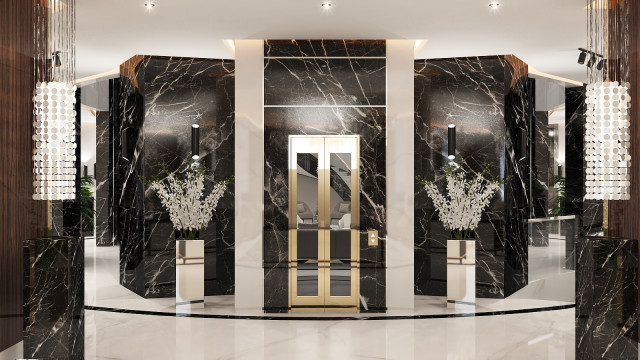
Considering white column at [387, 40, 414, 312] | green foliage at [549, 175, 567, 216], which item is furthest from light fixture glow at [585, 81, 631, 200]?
green foliage at [549, 175, 567, 216]

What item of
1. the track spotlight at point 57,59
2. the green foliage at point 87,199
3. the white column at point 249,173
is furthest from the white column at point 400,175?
the green foliage at point 87,199

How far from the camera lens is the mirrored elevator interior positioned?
23.2 ft

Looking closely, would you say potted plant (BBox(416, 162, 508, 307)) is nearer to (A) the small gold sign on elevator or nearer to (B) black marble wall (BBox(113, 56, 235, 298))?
(A) the small gold sign on elevator

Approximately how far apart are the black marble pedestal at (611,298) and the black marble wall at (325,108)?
9.48 ft

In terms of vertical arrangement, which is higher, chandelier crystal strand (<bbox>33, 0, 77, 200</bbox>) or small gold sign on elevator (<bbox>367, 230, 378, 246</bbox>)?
chandelier crystal strand (<bbox>33, 0, 77, 200</bbox>)

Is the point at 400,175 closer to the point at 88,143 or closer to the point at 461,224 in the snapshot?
the point at 461,224

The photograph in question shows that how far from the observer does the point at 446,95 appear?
8023 mm

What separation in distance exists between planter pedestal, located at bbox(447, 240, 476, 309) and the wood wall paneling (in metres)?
4.72

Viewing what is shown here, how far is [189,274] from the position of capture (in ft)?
23.7

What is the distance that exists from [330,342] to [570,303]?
3.64 meters

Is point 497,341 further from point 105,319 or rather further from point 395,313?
point 105,319

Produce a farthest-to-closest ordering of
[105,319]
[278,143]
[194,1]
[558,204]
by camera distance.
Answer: [558,204]
[278,143]
[105,319]
[194,1]

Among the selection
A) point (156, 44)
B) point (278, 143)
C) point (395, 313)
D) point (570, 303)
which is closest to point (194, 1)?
point (156, 44)

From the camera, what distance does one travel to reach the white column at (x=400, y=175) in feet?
23.3
